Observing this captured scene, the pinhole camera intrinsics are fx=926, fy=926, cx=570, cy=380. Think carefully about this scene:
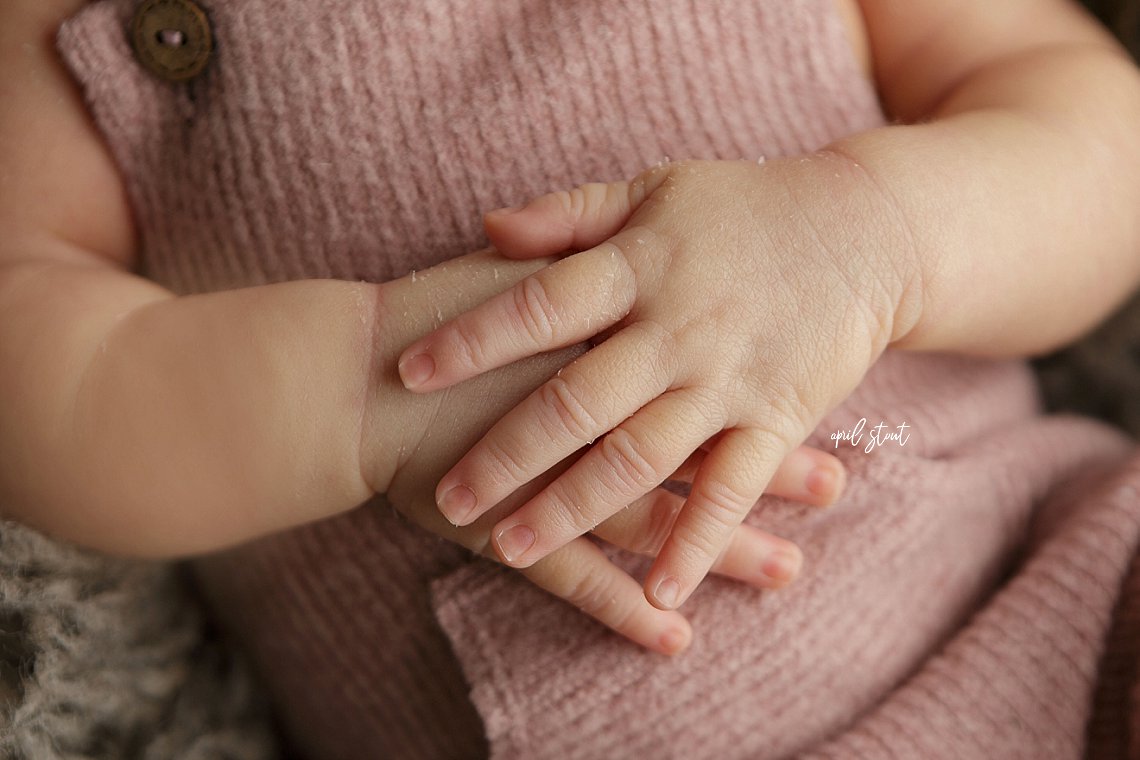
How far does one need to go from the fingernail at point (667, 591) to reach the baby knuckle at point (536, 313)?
16 centimetres

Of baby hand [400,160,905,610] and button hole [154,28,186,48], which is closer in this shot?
baby hand [400,160,905,610]

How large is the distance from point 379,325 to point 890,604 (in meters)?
0.43

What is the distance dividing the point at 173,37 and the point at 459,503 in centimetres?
39

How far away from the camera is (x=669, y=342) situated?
1.75 ft

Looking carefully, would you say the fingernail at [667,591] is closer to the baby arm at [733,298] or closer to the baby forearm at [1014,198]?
the baby arm at [733,298]

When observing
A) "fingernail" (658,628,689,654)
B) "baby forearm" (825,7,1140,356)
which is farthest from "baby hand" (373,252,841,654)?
"baby forearm" (825,7,1140,356)

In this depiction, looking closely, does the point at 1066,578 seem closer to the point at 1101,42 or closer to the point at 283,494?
the point at 1101,42

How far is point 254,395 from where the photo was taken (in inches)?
22.3

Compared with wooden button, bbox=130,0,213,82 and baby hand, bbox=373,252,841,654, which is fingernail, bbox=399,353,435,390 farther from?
wooden button, bbox=130,0,213,82

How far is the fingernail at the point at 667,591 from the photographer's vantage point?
1.78ft

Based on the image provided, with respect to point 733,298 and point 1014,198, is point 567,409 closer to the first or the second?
point 733,298

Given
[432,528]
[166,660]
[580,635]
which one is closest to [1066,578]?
[580,635]

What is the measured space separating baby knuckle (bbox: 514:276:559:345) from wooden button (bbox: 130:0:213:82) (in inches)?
12.5

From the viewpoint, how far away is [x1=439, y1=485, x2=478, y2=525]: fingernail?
0.53 meters
